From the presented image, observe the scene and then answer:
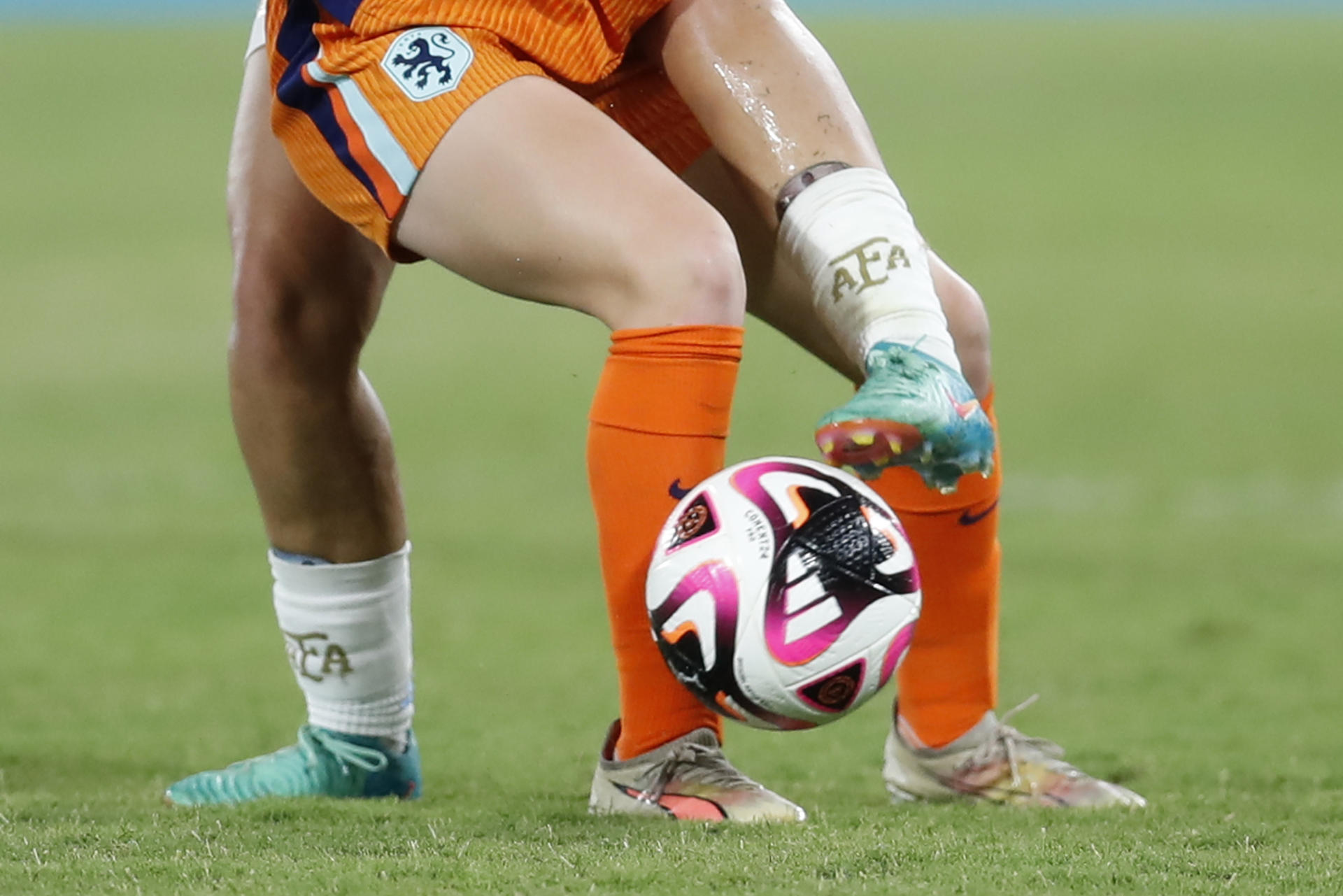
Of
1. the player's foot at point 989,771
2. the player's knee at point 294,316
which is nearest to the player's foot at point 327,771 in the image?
the player's knee at point 294,316

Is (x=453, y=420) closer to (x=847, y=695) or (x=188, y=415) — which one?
(x=188, y=415)

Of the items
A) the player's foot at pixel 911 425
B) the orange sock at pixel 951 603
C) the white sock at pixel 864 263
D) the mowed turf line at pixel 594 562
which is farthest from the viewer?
the orange sock at pixel 951 603

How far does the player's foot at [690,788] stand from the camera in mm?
2391

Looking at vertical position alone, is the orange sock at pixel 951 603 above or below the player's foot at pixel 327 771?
above

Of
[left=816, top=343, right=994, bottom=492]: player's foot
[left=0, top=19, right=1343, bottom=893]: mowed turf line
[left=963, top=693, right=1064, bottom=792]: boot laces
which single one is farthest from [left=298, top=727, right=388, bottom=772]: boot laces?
[left=816, top=343, right=994, bottom=492]: player's foot

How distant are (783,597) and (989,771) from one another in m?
0.84

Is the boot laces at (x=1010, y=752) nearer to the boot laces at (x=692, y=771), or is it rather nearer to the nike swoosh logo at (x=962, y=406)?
the boot laces at (x=692, y=771)

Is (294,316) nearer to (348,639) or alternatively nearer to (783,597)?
(348,639)

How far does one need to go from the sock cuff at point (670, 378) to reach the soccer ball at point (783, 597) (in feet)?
0.35

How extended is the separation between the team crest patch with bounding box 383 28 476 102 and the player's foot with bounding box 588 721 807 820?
0.84 meters

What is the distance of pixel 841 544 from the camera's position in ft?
6.91

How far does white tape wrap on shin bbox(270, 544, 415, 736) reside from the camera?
299 centimetres

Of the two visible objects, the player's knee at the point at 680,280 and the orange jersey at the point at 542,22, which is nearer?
the player's knee at the point at 680,280

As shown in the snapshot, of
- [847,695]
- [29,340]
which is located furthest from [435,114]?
[29,340]
